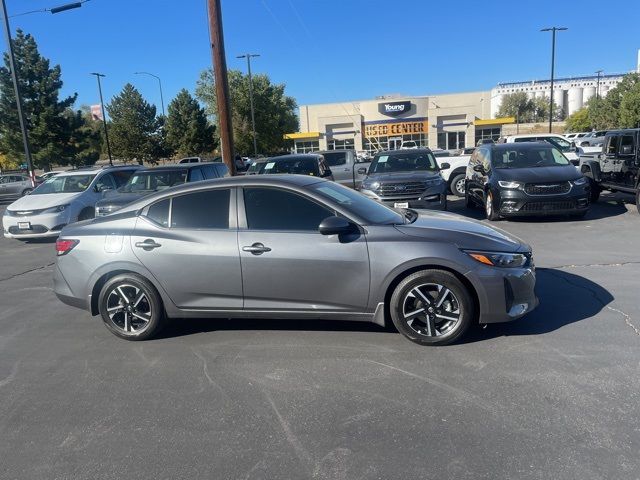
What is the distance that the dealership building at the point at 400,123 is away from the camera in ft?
196

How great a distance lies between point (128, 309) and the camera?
16.6 ft

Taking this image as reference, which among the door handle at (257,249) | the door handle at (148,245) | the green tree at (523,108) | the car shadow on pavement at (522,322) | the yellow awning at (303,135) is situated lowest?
the car shadow on pavement at (522,322)

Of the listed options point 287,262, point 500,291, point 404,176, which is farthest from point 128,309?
point 404,176

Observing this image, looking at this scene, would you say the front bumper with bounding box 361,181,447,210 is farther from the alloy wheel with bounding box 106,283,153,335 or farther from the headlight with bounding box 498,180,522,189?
the alloy wheel with bounding box 106,283,153,335

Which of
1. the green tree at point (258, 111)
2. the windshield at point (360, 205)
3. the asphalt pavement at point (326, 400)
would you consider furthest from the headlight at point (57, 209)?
the green tree at point (258, 111)

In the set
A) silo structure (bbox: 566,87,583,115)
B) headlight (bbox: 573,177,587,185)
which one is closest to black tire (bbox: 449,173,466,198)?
headlight (bbox: 573,177,587,185)

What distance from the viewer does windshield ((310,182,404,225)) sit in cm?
477

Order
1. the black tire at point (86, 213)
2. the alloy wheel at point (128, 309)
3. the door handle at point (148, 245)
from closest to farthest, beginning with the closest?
the door handle at point (148, 245), the alloy wheel at point (128, 309), the black tire at point (86, 213)

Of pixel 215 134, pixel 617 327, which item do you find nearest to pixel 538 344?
pixel 617 327

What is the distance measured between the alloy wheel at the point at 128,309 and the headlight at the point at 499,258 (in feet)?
10.4

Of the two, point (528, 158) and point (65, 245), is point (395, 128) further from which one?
point (65, 245)

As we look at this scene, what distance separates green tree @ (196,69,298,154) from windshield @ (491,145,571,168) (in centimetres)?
4566

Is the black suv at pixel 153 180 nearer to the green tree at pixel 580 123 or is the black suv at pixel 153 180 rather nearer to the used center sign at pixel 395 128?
the used center sign at pixel 395 128

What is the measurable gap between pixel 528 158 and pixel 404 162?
2873 millimetres
